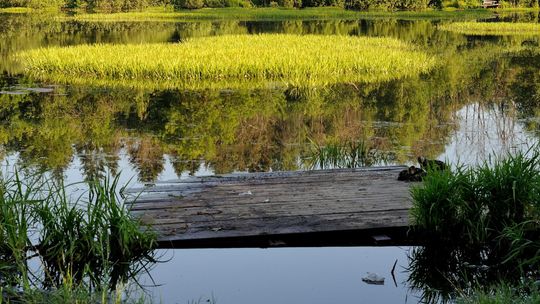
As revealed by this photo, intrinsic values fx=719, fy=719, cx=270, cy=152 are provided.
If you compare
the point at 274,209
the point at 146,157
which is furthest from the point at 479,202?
the point at 146,157

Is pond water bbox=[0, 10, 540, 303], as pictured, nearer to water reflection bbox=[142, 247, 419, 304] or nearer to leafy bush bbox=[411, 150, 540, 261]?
water reflection bbox=[142, 247, 419, 304]

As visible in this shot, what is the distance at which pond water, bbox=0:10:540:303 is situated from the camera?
5555mm

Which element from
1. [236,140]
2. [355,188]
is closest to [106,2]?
[236,140]

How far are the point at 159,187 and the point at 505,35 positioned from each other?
32.8 metres

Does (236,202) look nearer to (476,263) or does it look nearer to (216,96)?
(476,263)

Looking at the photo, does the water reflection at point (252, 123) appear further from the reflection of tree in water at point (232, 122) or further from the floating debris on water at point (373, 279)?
the floating debris on water at point (373, 279)

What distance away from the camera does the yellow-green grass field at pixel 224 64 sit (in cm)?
1884

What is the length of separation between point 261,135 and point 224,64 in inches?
295

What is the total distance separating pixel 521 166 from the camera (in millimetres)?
5684

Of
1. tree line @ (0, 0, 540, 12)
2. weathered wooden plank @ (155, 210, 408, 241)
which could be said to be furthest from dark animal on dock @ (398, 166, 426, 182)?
tree line @ (0, 0, 540, 12)

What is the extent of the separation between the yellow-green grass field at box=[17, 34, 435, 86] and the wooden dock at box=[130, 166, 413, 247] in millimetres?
10721

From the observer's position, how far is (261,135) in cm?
1213

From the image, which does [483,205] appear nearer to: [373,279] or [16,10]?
[373,279]

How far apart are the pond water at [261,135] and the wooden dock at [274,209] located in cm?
16
